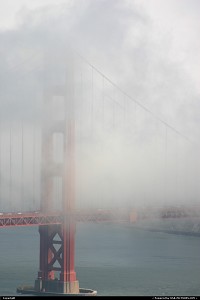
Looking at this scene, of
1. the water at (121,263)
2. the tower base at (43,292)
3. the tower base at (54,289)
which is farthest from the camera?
the water at (121,263)

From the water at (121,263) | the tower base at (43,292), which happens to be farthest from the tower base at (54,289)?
the water at (121,263)

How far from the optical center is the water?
48.3 meters

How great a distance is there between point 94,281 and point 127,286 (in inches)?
95.4

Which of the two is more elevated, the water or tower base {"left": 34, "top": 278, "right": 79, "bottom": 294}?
the water

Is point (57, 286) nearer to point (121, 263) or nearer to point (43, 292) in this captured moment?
point (43, 292)

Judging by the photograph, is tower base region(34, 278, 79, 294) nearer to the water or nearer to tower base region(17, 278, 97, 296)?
tower base region(17, 278, 97, 296)

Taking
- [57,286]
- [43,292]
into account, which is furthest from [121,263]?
[43,292]

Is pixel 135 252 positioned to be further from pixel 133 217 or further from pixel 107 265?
pixel 133 217

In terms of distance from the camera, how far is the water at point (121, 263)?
4831 centimetres

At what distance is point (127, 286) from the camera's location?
48.1 metres

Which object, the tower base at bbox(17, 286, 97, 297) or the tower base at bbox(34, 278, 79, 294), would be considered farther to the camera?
the tower base at bbox(34, 278, 79, 294)

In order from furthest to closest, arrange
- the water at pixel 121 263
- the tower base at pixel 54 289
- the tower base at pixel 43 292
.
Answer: the water at pixel 121 263 → the tower base at pixel 54 289 → the tower base at pixel 43 292

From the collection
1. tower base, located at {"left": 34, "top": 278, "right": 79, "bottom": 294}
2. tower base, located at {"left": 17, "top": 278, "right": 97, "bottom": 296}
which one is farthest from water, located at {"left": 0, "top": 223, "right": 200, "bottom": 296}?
tower base, located at {"left": 34, "top": 278, "right": 79, "bottom": 294}

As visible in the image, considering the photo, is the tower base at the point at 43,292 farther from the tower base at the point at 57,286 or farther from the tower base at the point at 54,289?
the tower base at the point at 57,286
